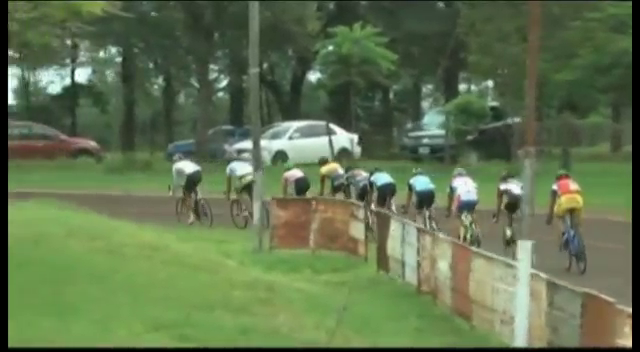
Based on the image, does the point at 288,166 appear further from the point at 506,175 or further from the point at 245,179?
the point at 506,175

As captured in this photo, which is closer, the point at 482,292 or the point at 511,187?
the point at 482,292

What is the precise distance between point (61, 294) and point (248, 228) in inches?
294

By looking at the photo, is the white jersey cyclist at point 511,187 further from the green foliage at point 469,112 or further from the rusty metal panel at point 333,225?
the green foliage at point 469,112

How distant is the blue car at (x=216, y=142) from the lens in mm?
18344

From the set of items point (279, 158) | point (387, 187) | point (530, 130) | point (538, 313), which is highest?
point (530, 130)

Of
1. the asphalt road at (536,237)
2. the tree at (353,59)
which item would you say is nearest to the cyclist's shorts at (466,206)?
the asphalt road at (536,237)

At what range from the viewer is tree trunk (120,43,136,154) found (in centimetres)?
1723

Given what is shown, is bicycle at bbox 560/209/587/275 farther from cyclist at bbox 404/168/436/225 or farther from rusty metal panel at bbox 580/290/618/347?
rusty metal panel at bbox 580/290/618/347

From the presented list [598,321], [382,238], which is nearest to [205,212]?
[382,238]

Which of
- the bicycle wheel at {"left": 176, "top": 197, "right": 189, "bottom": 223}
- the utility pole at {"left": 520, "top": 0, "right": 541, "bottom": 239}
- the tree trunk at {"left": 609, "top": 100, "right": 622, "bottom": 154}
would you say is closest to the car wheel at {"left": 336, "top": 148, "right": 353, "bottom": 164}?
the bicycle wheel at {"left": 176, "top": 197, "right": 189, "bottom": 223}

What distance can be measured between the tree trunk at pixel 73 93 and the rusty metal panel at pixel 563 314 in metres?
5.73

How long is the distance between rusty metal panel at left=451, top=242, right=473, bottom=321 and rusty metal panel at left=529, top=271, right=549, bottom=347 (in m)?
1.47

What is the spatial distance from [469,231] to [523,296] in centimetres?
559

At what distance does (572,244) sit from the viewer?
1792 cm
